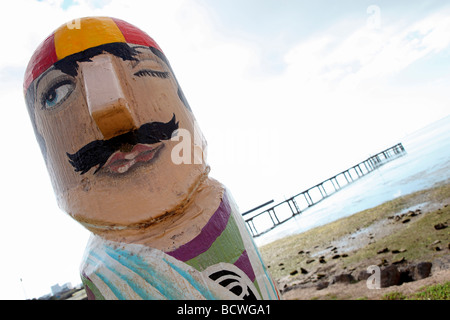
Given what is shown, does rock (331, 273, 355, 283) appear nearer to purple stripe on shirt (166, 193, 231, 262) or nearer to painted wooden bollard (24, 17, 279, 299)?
painted wooden bollard (24, 17, 279, 299)

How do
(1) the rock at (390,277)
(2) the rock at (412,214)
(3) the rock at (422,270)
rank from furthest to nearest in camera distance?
(2) the rock at (412,214) < (1) the rock at (390,277) < (3) the rock at (422,270)

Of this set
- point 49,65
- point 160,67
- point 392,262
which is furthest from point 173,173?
point 392,262

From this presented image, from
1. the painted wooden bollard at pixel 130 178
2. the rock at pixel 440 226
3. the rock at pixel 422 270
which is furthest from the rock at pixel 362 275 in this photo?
the painted wooden bollard at pixel 130 178

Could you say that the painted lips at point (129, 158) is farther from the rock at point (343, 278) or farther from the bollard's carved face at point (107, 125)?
the rock at point (343, 278)

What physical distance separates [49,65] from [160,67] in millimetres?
603

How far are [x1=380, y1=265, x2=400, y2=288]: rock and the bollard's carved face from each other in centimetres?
353

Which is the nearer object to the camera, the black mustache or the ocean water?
the black mustache

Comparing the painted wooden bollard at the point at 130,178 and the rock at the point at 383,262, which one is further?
the rock at the point at 383,262

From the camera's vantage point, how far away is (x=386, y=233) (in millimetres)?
6176

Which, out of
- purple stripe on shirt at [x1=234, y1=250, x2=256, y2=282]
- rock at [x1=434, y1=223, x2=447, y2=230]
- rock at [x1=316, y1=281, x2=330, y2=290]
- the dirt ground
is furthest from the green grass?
purple stripe on shirt at [x1=234, y1=250, x2=256, y2=282]

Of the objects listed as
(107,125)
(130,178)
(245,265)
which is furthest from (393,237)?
(107,125)

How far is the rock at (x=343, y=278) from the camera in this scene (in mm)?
4538

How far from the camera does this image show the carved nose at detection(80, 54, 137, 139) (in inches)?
48.9

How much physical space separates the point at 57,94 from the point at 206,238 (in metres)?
1.11
